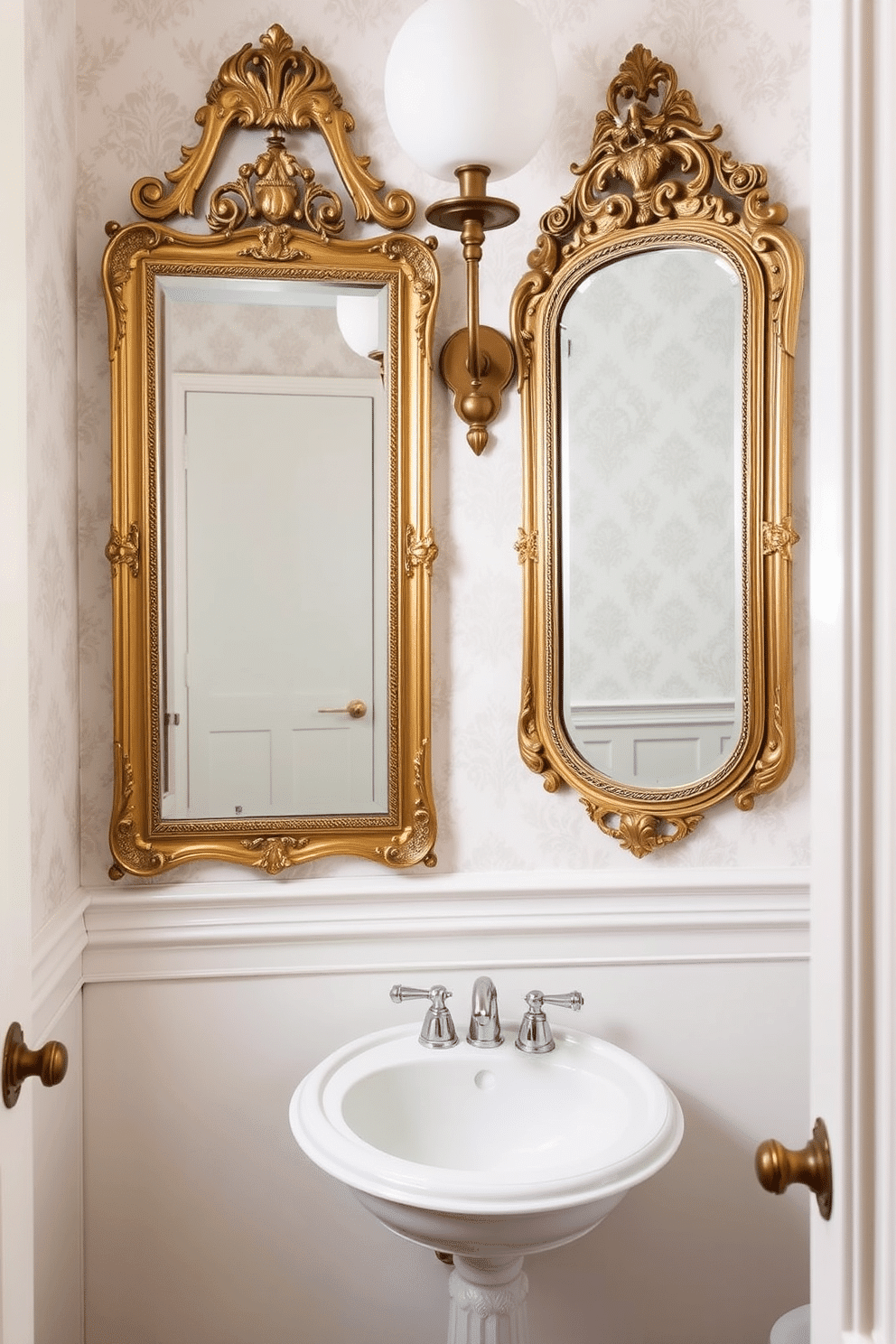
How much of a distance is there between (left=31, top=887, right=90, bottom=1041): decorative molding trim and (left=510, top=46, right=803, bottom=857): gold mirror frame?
2.32 ft

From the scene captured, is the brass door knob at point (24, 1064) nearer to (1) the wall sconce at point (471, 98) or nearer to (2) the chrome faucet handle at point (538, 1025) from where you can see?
(2) the chrome faucet handle at point (538, 1025)

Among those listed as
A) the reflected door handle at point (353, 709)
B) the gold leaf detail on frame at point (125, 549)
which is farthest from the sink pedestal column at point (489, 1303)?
the gold leaf detail on frame at point (125, 549)

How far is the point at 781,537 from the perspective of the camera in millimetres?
1591

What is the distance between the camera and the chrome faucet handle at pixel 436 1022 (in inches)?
58.4

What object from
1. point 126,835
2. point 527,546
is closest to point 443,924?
point 126,835

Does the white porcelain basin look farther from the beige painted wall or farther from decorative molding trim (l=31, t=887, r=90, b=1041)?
decorative molding trim (l=31, t=887, r=90, b=1041)

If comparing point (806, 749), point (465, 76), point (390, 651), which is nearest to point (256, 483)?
point (390, 651)

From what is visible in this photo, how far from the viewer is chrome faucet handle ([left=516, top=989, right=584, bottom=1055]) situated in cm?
147

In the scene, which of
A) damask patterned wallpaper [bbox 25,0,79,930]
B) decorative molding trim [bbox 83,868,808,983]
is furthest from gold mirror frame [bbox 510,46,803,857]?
damask patterned wallpaper [bbox 25,0,79,930]

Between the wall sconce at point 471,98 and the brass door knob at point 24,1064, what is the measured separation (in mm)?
1140

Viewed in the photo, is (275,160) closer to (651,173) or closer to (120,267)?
(120,267)

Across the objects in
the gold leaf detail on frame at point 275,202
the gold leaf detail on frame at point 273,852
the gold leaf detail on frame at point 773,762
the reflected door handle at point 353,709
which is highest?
the gold leaf detail on frame at point 275,202

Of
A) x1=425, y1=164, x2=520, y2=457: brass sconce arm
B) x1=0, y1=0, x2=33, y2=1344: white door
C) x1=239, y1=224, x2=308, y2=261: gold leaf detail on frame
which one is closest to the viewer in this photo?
x1=0, y1=0, x2=33, y2=1344: white door

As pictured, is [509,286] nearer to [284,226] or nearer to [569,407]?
[569,407]
